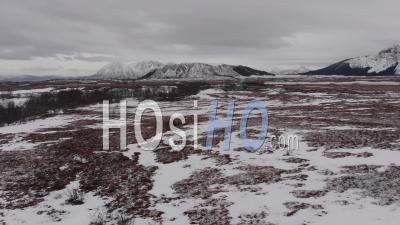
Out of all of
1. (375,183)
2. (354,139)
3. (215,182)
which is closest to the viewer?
(375,183)

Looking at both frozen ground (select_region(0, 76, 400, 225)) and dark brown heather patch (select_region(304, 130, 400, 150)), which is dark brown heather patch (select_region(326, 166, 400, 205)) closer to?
frozen ground (select_region(0, 76, 400, 225))

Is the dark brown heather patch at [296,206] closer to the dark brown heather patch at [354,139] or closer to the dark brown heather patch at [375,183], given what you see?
the dark brown heather patch at [375,183]

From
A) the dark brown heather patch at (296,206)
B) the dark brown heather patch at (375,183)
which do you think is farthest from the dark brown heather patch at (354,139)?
the dark brown heather patch at (296,206)

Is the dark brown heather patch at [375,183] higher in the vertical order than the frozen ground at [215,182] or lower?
higher

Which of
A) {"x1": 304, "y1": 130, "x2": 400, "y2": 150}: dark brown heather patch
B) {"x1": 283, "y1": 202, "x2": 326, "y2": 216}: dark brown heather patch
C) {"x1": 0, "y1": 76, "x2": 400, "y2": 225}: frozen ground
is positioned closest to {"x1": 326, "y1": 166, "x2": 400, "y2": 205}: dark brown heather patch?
{"x1": 0, "y1": 76, "x2": 400, "y2": 225}: frozen ground

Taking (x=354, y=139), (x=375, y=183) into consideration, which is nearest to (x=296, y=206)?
(x=375, y=183)

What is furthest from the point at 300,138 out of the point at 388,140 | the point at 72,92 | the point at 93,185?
the point at 72,92

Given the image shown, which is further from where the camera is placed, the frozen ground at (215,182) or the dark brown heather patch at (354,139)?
the dark brown heather patch at (354,139)

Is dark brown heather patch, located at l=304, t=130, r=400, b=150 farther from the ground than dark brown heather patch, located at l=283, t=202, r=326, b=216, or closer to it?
farther from the ground

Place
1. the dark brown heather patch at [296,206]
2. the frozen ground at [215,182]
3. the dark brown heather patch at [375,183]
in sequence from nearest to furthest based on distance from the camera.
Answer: the dark brown heather patch at [296,206] → the frozen ground at [215,182] → the dark brown heather patch at [375,183]

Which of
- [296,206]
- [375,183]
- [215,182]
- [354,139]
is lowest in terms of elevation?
[215,182]

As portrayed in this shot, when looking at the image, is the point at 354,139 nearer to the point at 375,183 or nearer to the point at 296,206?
the point at 375,183

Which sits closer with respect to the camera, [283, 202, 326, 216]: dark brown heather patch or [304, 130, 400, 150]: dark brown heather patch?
[283, 202, 326, 216]: dark brown heather patch

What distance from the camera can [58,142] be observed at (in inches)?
1533
